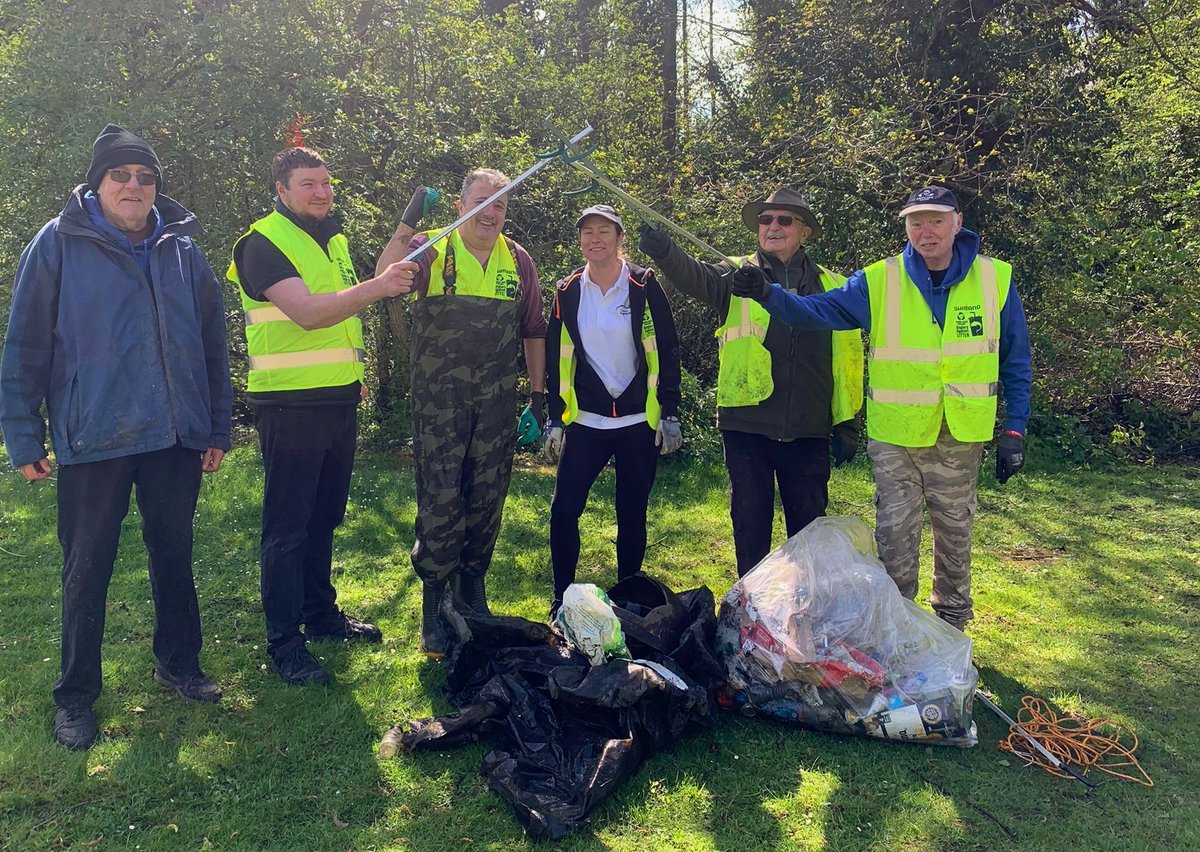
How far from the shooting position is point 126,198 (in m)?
2.91

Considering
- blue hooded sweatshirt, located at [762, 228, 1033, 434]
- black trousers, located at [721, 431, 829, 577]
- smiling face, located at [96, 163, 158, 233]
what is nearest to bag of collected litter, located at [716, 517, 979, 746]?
black trousers, located at [721, 431, 829, 577]

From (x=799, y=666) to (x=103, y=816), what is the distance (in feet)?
7.82

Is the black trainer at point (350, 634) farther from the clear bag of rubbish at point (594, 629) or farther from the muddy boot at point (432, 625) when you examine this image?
the clear bag of rubbish at point (594, 629)

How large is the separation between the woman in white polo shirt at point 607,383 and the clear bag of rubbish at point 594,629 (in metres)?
0.76

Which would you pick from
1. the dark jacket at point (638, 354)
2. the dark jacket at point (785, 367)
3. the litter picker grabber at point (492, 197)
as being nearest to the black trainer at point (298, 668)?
the dark jacket at point (638, 354)

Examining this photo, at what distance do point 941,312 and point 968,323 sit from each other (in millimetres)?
116

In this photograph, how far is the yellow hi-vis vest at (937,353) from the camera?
3.37 meters

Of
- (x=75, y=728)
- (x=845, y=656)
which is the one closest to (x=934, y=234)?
(x=845, y=656)

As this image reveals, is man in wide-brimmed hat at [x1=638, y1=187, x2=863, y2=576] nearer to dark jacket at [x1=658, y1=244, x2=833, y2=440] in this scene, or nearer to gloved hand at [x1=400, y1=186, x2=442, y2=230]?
dark jacket at [x1=658, y1=244, x2=833, y2=440]

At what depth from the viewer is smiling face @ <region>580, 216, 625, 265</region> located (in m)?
3.55

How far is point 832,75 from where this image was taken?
8945 mm

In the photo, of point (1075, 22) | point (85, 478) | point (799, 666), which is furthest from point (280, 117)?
point (1075, 22)

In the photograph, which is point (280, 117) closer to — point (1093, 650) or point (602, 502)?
point (602, 502)

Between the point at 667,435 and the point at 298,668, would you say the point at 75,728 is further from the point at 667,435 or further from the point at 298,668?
the point at 667,435
